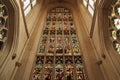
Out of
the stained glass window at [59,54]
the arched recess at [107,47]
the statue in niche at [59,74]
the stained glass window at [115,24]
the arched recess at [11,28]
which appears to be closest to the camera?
the arched recess at [107,47]

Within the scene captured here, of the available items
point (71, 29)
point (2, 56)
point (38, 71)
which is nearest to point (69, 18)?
point (71, 29)

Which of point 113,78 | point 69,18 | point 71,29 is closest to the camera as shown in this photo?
point 113,78

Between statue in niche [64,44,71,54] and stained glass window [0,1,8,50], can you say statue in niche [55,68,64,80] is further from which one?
stained glass window [0,1,8,50]

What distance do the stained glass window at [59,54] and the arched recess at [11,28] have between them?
1.37 metres

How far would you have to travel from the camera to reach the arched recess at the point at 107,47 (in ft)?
18.2

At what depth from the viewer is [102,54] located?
6.24 meters

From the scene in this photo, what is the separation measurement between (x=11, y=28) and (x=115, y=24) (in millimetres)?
3988

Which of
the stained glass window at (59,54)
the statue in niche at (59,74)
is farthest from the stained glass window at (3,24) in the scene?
the statue in niche at (59,74)

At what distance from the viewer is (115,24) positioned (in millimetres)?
6309

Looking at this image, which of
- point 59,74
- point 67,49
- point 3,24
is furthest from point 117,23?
point 3,24

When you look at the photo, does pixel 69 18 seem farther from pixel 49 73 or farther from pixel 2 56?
pixel 2 56

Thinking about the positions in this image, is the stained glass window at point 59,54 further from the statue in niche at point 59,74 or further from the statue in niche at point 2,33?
the statue in niche at point 2,33

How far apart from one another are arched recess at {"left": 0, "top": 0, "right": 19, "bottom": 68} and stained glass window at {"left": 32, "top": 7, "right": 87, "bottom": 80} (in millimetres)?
1369

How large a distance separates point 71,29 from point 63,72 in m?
3.76
